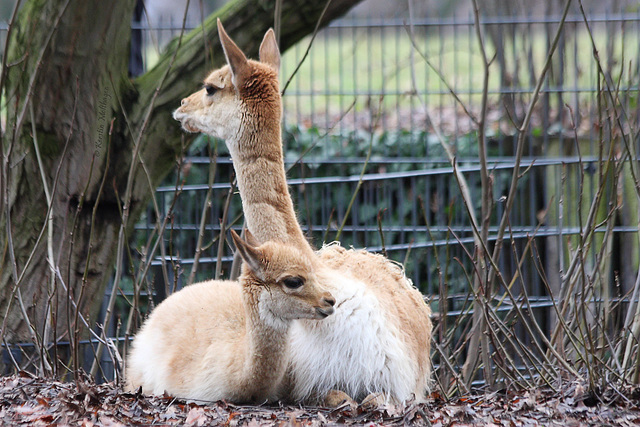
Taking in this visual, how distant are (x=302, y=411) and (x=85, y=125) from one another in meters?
2.33

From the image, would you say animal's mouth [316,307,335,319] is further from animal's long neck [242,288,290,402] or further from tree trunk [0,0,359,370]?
tree trunk [0,0,359,370]

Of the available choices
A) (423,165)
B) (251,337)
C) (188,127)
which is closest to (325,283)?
(251,337)

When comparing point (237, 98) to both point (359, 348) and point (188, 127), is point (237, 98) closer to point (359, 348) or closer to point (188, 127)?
point (188, 127)

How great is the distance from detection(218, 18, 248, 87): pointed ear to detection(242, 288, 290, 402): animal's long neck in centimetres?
117

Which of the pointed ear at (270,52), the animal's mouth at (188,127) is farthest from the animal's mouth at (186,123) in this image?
the pointed ear at (270,52)

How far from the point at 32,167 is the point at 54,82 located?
539mm

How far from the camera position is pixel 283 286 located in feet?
11.3

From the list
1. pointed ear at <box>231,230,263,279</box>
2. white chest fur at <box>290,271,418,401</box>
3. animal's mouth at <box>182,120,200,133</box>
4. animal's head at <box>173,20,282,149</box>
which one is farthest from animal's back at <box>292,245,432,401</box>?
animal's mouth at <box>182,120,200,133</box>

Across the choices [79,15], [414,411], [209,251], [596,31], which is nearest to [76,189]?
[79,15]

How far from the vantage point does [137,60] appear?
5445mm

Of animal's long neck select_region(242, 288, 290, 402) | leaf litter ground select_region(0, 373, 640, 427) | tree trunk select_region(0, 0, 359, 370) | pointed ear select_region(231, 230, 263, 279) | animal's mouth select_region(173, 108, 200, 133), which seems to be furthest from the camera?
tree trunk select_region(0, 0, 359, 370)

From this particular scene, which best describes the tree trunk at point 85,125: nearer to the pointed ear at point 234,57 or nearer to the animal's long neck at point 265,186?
the pointed ear at point 234,57

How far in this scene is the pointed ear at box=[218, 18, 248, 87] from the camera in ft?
12.7

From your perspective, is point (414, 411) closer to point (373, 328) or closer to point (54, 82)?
point (373, 328)
